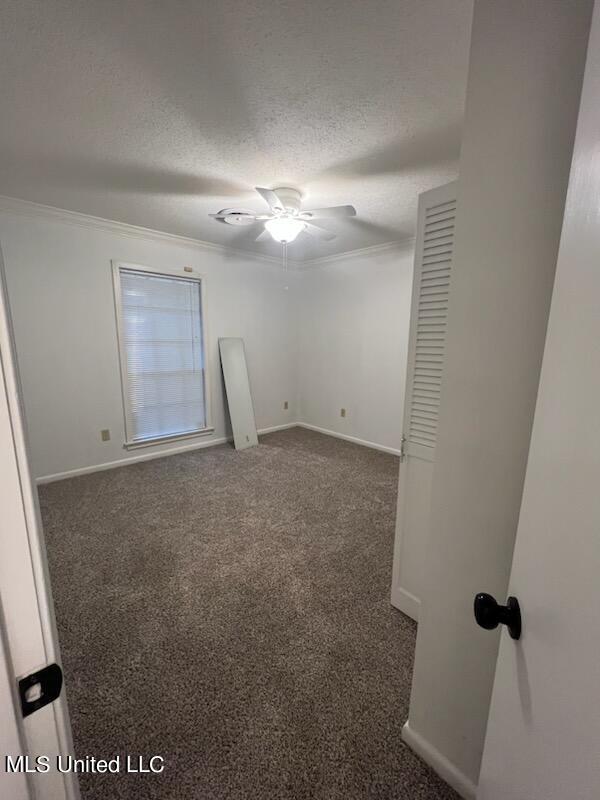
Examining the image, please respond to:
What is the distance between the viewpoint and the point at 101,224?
311 centimetres

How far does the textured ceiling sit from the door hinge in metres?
1.79

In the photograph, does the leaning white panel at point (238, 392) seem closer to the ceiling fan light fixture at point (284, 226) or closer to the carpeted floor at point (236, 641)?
the carpeted floor at point (236, 641)

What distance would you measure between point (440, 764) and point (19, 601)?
140 cm

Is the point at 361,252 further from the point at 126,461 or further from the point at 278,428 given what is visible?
the point at 126,461

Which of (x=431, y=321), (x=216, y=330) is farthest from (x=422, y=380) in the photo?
(x=216, y=330)

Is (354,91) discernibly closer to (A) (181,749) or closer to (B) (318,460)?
(A) (181,749)

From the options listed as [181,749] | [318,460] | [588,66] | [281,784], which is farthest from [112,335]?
[588,66]

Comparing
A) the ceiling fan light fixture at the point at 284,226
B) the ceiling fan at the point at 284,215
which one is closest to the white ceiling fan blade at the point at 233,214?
the ceiling fan at the point at 284,215

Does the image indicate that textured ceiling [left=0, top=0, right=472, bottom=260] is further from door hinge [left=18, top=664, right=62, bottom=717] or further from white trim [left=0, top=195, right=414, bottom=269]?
door hinge [left=18, top=664, right=62, bottom=717]

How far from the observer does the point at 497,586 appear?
0.89 metres

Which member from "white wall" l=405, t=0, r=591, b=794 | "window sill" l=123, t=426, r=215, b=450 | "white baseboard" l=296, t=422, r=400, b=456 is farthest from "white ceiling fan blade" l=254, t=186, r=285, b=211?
"white baseboard" l=296, t=422, r=400, b=456

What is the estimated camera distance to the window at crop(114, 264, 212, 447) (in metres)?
3.45

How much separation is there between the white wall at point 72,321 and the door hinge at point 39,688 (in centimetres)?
267

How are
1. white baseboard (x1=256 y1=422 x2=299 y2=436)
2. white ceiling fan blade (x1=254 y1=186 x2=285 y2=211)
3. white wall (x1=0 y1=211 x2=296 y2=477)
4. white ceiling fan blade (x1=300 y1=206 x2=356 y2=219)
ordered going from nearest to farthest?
1. white ceiling fan blade (x1=254 y1=186 x2=285 y2=211)
2. white ceiling fan blade (x1=300 y1=206 x2=356 y2=219)
3. white wall (x1=0 y1=211 x2=296 y2=477)
4. white baseboard (x1=256 y1=422 x2=299 y2=436)
